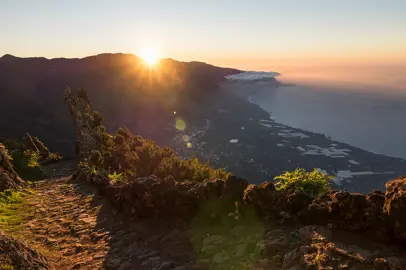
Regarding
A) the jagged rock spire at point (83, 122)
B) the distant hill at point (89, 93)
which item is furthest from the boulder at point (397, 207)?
the distant hill at point (89, 93)

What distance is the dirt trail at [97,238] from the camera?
6668mm

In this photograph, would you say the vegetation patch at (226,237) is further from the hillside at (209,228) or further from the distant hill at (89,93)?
the distant hill at (89,93)

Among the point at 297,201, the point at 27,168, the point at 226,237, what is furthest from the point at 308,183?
the point at 27,168

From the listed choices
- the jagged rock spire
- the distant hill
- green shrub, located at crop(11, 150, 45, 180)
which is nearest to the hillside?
green shrub, located at crop(11, 150, 45, 180)

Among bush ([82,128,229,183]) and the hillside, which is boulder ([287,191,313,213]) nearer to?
the hillside

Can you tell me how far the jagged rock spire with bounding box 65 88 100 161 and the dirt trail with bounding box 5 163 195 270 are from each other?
12912 mm

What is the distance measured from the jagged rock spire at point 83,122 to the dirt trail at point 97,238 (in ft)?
42.4

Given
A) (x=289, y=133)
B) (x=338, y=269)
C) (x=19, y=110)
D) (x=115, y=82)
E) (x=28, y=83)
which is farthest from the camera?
(x=289, y=133)

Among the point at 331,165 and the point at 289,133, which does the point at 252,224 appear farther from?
the point at 289,133

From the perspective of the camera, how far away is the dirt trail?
6.67 m

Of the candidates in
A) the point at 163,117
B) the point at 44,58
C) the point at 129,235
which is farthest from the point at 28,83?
the point at 129,235

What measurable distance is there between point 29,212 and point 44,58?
6619 inches

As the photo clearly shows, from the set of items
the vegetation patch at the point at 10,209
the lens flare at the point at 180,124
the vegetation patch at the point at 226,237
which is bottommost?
the lens flare at the point at 180,124

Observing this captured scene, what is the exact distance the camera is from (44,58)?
158000 mm
